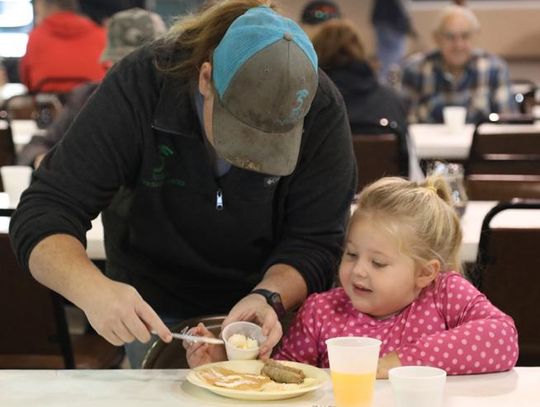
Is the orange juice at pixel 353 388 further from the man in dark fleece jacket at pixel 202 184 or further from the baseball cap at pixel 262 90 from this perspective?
the baseball cap at pixel 262 90

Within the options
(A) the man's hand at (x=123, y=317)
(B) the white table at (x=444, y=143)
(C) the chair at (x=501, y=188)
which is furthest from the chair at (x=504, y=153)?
(A) the man's hand at (x=123, y=317)

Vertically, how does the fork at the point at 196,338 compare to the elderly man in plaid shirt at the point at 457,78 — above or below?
above

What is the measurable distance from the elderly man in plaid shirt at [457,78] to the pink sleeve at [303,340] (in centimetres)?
472

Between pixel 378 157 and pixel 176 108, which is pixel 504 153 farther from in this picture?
pixel 176 108

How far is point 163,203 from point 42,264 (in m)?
0.37

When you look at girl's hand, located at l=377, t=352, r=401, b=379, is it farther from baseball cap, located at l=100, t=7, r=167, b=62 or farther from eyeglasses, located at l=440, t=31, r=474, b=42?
eyeglasses, located at l=440, t=31, r=474, b=42

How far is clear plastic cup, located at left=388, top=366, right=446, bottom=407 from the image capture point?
167 cm

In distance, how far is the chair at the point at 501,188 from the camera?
3.65 m

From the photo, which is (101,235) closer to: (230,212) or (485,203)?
(230,212)

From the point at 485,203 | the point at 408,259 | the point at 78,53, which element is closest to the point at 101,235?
the point at 408,259

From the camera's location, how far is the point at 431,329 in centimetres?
217

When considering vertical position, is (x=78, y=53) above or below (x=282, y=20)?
below

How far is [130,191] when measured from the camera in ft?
7.95

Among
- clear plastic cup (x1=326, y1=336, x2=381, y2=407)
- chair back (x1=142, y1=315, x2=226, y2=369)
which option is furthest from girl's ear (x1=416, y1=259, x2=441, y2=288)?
clear plastic cup (x1=326, y1=336, x2=381, y2=407)
